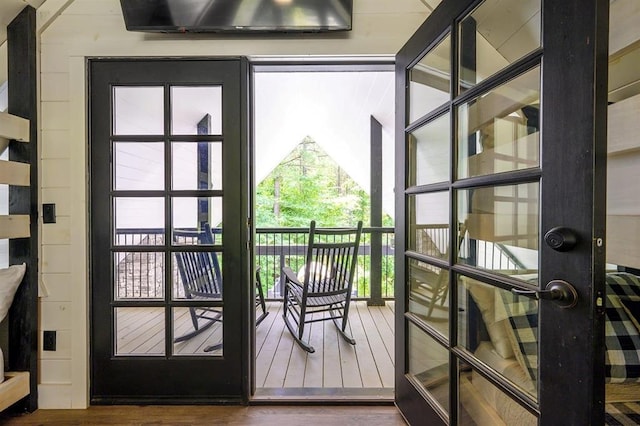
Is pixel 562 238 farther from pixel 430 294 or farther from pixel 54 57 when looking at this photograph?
pixel 54 57

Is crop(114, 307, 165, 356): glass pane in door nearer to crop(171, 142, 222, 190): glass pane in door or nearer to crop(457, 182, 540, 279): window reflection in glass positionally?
crop(171, 142, 222, 190): glass pane in door

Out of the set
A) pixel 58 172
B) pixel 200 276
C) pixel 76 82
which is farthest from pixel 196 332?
pixel 76 82

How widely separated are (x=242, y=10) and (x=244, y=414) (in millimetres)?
2132

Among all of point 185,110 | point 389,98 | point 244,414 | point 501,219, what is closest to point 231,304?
point 244,414

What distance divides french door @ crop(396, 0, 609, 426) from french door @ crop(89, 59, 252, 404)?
91 centimetres

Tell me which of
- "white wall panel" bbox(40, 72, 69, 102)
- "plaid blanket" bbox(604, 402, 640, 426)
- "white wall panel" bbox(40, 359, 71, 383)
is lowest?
"white wall panel" bbox(40, 359, 71, 383)

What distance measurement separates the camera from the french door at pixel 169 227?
1.84m

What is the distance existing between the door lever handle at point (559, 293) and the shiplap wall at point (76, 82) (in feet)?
4.77

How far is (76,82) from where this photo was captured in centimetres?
182

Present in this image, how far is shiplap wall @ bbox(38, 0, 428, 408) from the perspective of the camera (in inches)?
71.2

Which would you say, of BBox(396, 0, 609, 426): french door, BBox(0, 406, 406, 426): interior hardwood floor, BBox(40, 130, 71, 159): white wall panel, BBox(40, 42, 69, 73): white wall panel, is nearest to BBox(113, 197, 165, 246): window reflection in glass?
BBox(40, 130, 71, 159): white wall panel

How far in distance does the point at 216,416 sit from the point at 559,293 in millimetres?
1722

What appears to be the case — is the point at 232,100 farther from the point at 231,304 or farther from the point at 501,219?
the point at 501,219

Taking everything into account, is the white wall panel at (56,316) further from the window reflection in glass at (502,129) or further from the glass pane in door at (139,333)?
the window reflection in glass at (502,129)
